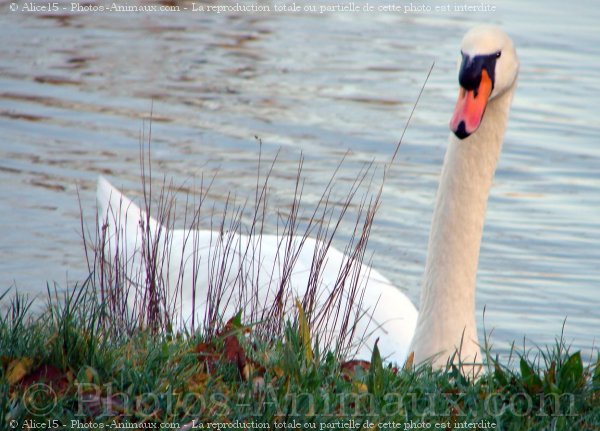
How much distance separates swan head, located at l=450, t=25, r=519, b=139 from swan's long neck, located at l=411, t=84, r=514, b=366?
0.25m

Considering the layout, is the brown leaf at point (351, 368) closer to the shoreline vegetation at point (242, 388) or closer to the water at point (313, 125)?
the shoreline vegetation at point (242, 388)

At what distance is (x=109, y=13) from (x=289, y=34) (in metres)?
2.82

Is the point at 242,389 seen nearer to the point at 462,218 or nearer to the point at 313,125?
the point at 462,218

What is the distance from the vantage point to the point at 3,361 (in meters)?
3.50

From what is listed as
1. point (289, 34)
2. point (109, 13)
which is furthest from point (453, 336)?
point (109, 13)

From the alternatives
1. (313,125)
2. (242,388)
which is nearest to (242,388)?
(242,388)

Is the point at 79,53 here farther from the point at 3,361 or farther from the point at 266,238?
the point at 3,361

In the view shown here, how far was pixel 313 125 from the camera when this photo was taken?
467 inches

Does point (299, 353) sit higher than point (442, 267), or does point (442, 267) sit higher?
point (442, 267)

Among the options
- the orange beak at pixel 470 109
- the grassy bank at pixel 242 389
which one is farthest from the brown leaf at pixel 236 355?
the orange beak at pixel 470 109

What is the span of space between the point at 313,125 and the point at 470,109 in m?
7.07

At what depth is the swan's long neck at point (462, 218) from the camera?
5395 millimetres

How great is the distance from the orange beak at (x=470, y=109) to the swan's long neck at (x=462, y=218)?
1.47ft

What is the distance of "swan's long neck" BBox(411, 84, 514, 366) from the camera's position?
17.7 feet
